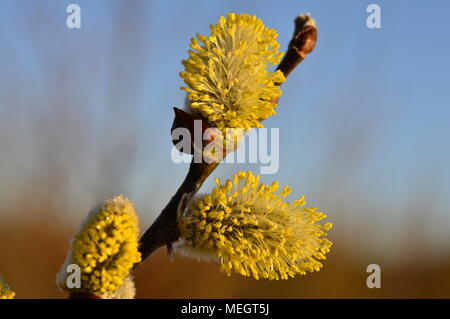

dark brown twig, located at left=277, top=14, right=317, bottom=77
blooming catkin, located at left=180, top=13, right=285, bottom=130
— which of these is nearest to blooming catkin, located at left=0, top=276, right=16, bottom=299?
blooming catkin, located at left=180, top=13, right=285, bottom=130

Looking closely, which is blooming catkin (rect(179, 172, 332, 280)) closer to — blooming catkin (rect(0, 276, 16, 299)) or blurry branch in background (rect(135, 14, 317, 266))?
blurry branch in background (rect(135, 14, 317, 266))

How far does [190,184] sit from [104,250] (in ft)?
0.81

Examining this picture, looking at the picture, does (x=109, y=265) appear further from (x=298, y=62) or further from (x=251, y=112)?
(x=298, y=62)

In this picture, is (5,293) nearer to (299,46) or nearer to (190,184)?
(190,184)

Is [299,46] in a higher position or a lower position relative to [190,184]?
higher

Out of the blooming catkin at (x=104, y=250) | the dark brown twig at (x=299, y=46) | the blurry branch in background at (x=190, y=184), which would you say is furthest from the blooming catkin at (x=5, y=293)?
the dark brown twig at (x=299, y=46)

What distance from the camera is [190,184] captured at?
0.91 meters

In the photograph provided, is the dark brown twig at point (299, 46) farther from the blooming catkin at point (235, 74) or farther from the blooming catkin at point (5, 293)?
the blooming catkin at point (5, 293)

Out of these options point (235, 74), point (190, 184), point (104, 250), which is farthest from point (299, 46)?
point (104, 250)

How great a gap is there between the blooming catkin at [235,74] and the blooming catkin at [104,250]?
253 millimetres

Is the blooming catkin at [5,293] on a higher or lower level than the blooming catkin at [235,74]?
lower

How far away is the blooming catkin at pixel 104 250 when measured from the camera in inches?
28.1

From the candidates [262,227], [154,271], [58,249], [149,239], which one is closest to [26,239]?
[58,249]
